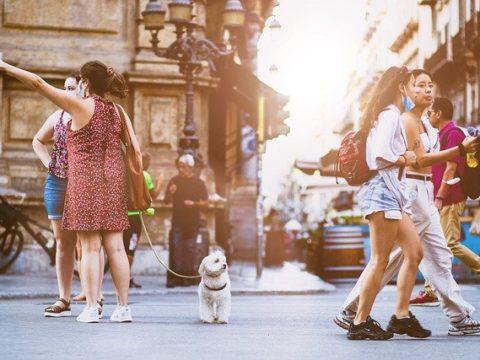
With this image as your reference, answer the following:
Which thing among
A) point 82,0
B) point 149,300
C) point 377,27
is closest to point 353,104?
point 377,27

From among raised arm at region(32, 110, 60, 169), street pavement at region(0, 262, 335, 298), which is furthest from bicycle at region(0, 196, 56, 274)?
raised arm at region(32, 110, 60, 169)

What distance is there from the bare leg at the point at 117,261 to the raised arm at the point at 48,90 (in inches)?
38.3

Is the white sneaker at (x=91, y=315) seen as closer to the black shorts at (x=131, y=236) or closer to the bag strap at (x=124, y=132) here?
the bag strap at (x=124, y=132)

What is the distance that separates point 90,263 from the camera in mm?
9852

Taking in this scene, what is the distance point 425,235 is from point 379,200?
2.19 ft

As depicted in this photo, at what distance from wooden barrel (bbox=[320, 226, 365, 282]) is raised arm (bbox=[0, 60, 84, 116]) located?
11129 mm

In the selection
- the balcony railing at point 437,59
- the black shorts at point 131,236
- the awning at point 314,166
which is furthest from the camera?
the balcony railing at point 437,59

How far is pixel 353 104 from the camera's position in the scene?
10294 cm

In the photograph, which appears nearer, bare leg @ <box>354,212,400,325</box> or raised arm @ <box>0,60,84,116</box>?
bare leg @ <box>354,212,400,325</box>

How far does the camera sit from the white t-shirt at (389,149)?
8.48 meters

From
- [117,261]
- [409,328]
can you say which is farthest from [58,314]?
[409,328]

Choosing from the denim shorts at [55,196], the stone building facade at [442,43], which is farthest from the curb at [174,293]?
the stone building facade at [442,43]

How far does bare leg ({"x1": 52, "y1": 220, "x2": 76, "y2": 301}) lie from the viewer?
10.6 metres

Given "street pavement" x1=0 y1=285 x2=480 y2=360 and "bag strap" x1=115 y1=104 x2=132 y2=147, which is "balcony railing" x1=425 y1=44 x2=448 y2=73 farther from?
"bag strap" x1=115 y1=104 x2=132 y2=147
